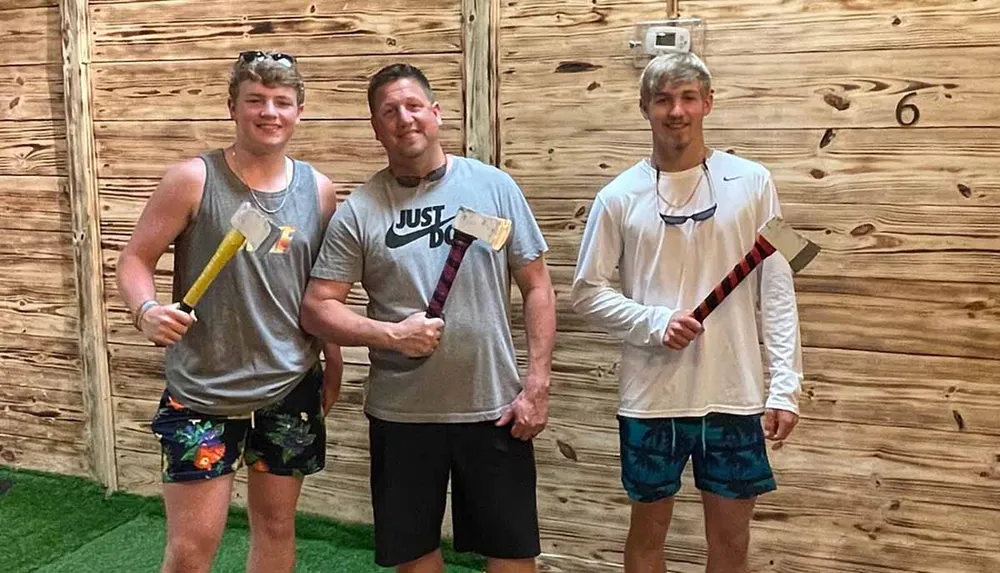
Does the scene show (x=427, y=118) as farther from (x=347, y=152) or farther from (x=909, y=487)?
(x=909, y=487)

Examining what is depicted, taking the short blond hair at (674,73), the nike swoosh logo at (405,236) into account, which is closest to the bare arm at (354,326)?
the nike swoosh logo at (405,236)

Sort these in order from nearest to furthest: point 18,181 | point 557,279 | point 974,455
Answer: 1. point 974,455
2. point 557,279
3. point 18,181

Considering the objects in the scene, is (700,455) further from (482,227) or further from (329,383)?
(329,383)

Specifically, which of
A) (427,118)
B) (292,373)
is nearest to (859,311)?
(427,118)

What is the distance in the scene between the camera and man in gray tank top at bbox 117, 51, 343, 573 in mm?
1748

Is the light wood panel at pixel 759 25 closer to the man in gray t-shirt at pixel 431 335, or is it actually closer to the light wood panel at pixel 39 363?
the man in gray t-shirt at pixel 431 335

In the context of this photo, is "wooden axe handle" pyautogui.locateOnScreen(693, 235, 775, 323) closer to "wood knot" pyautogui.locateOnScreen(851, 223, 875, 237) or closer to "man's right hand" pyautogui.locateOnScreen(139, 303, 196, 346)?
"wood knot" pyautogui.locateOnScreen(851, 223, 875, 237)

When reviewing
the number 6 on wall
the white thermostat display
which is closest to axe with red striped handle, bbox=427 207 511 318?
the white thermostat display

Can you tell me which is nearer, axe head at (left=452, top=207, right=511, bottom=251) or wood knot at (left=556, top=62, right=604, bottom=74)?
axe head at (left=452, top=207, right=511, bottom=251)

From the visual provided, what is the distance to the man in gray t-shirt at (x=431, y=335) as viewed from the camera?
5.73 feet

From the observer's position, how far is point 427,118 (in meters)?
1.74

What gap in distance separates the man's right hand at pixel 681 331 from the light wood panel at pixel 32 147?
2.17 metres

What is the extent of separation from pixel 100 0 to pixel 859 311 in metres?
2.40

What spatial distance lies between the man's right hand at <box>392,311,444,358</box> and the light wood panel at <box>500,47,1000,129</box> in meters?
0.83
